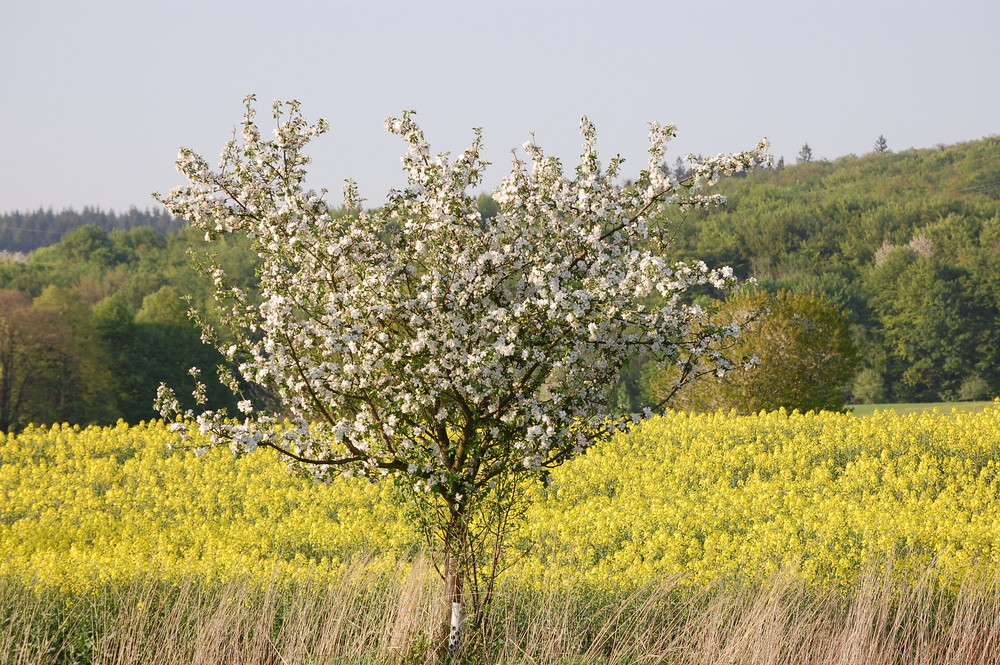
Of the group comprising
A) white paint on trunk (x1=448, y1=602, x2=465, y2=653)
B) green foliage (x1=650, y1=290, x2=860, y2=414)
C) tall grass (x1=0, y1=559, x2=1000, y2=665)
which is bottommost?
tall grass (x1=0, y1=559, x2=1000, y2=665)

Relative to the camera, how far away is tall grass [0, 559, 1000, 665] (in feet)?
22.8

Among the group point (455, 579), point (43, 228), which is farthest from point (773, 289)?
point (43, 228)

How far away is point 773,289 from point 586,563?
4445 centimetres

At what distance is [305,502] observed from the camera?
13266 millimetres

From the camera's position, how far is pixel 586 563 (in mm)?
9523

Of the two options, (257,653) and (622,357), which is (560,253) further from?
(257,653)

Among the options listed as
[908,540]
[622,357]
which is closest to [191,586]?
[622,357]

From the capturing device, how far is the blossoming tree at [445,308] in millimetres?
5676

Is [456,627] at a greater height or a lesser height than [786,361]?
lesser

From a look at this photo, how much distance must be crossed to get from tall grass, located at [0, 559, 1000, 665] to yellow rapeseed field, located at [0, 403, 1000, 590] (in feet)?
1.34

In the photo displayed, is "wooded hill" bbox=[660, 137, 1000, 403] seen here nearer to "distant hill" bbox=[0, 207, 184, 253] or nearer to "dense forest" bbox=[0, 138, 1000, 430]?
"dense forest" bbox=[0, 138, 1000, 430]

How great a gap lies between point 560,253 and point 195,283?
47.5 metres

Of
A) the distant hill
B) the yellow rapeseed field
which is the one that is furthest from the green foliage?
the distant hill

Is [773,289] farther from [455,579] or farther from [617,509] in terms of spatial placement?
[455,579]
